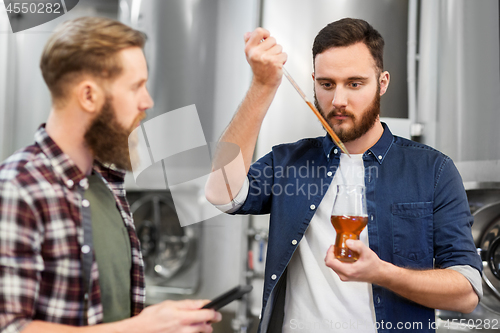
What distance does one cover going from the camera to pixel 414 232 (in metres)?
1.27

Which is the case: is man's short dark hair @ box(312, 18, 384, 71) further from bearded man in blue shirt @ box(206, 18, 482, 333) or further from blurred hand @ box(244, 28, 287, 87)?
blurred hand @ box(244, 28, 287, 87)

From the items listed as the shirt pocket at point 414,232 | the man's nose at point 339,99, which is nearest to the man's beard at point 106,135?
the man's nose at point 339,99

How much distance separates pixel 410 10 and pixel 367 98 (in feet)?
2.34

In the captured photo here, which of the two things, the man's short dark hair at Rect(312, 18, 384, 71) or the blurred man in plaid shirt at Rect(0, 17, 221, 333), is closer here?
the blurred man in plaid shirt at Rect(0, 17, 221, 333)

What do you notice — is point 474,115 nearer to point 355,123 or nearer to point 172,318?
point 355,123

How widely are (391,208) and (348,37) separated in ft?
1.67

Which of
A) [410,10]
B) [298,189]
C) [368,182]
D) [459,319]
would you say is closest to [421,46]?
[410,10]

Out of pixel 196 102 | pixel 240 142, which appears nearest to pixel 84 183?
pixel 240 142

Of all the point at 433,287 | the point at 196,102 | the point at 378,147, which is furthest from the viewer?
the point at 196,102

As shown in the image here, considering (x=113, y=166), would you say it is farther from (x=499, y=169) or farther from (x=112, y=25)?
(x=499, y=169)

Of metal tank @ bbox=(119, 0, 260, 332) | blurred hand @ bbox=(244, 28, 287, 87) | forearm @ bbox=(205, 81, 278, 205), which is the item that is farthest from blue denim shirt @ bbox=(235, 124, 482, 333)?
metal tank @ bbox=(119, 0, 260, 332)

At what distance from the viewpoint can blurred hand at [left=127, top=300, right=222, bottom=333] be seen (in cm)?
83

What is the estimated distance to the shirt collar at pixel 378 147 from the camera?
137cm

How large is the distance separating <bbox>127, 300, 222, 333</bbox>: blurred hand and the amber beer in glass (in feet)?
1.17
